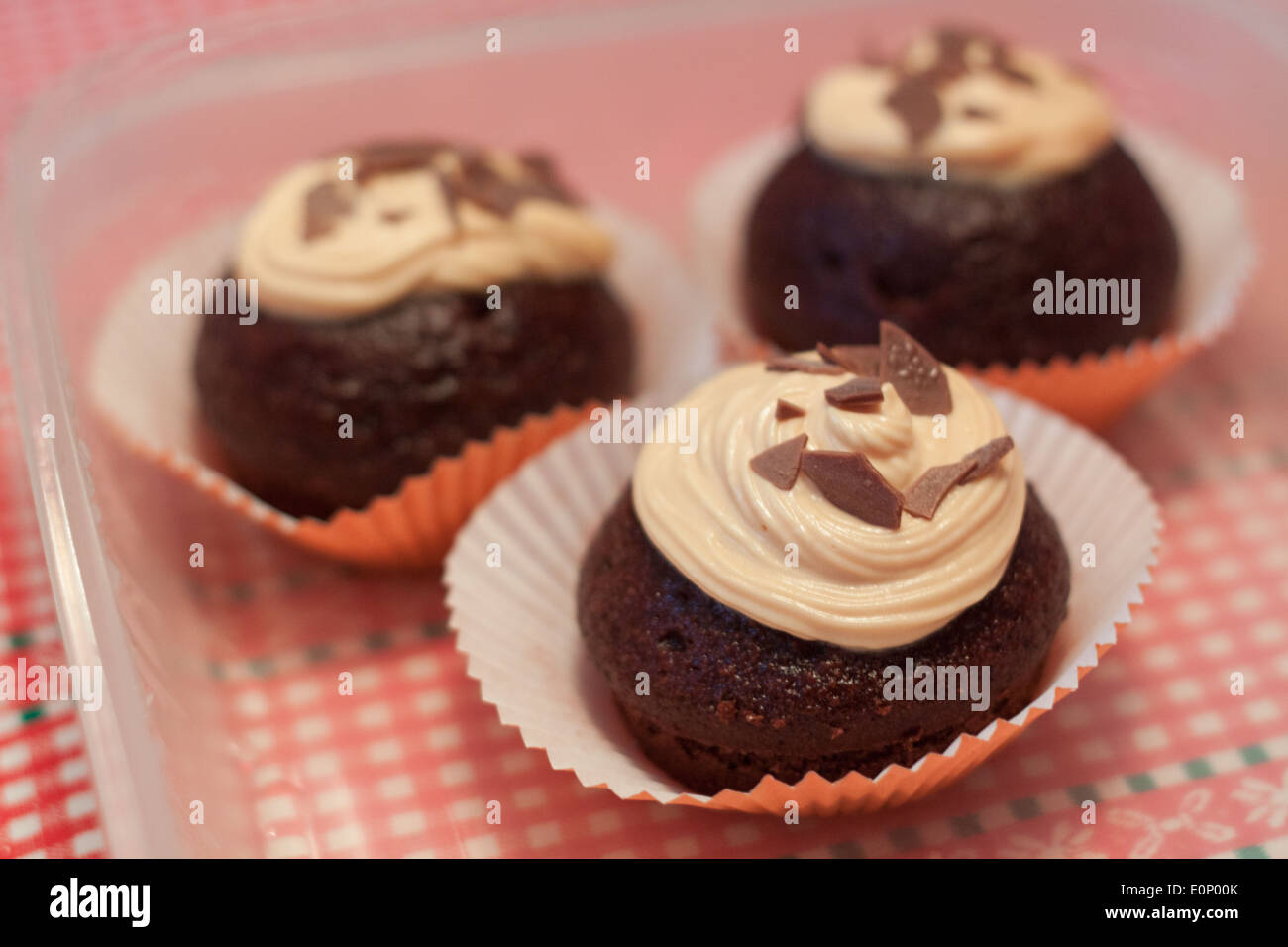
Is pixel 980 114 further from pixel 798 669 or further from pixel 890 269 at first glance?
pixel 798 669

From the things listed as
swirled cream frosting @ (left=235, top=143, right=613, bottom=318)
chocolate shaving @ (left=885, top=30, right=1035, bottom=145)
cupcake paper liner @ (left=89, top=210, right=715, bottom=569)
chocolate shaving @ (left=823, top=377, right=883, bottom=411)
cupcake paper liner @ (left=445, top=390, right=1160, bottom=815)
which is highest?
chocolate shaving @ (left=885, top=30, right=1035, bottom=145)

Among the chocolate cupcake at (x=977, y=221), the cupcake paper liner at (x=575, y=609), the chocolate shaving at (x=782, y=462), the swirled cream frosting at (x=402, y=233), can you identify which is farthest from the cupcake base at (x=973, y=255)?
the chocolate shaving at (x=782, y=462)

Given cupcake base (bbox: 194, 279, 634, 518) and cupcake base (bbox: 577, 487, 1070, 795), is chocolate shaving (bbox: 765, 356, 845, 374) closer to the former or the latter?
cupcake base (bbox: 577, 487, 1070, 795)

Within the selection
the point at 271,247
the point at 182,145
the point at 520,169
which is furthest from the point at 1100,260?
the point at 182,145

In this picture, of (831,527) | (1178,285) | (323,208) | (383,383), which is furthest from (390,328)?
(1178,285)

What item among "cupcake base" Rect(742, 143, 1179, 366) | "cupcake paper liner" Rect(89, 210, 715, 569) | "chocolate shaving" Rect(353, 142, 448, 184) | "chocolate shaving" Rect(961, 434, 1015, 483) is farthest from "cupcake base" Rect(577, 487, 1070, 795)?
"chocolate shaving" Rect(353, 142, 448, 184)
